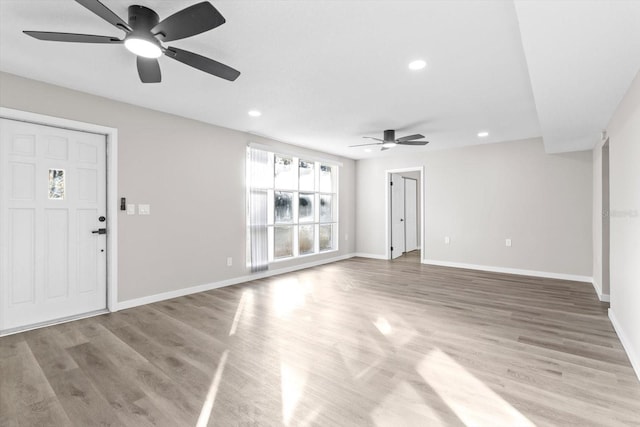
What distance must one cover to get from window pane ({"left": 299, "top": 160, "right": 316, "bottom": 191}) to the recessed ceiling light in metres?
3.99

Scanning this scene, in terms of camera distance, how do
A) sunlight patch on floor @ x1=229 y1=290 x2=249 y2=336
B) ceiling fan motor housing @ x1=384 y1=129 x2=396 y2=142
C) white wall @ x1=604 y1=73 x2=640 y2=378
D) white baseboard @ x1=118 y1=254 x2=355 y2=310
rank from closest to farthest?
white wall @ x1=604 y1=73 x2=640 y2=378 < sunlight patch on floor @ x1=229 y1=290 x2=249 y2=336 < white baseboard @ x1=118 y1=254 x2=355 y2=310 < ceiling fan motor housing @ x1=384 y1=129 x2=396 y2=142

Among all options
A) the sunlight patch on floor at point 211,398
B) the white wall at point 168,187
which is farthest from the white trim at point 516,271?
the sunlight patch on floor at point 211,398

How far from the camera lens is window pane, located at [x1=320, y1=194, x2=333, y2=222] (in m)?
7.20

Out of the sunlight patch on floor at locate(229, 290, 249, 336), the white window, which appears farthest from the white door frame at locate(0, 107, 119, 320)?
the white window

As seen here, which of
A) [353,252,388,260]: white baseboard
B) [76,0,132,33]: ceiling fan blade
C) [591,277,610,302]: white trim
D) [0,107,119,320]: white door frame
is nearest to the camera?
[76,0,132,33]: ceiling fan blade

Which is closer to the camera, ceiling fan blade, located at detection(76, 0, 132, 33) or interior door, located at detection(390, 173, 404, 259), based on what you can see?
ceiling fan blade, located at detection(76, 0, 132, 33)

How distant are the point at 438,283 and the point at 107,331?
178 inches

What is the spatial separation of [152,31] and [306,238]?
16.9ft

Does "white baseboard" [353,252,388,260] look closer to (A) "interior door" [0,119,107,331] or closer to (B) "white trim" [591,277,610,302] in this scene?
(B) "white trim" [591,277,610,302]

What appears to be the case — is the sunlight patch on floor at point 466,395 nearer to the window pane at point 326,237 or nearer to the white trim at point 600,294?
the white trim at point 600,294

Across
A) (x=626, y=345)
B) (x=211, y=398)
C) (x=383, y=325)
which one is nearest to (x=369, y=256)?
(x=383, y=325)

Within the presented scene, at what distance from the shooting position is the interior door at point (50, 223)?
3023 millimetres

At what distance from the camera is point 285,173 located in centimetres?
619

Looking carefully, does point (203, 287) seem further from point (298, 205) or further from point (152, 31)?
point (152, 31)
